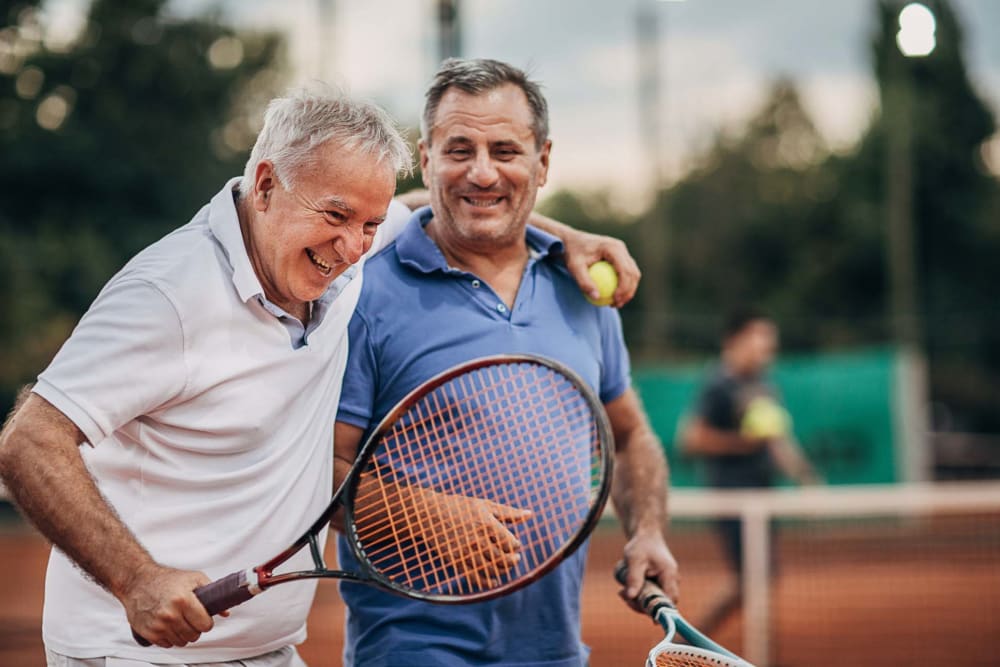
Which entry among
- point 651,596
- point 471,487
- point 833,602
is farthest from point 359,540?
point 833,602

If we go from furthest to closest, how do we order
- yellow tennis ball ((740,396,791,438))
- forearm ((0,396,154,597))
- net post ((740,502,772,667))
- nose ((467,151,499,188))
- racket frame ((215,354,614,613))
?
yellow tennis ball ((740,396,791,438)) → net post ((740,502,772,667)) → nose ((467,151,499,188)) → racket frame ((215,354,614,613)) → forearm ((0,396,154,597))

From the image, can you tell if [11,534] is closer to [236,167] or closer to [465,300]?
[236,167]

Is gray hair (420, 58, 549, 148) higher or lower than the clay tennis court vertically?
higher

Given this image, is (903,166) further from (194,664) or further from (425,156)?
(194,664)

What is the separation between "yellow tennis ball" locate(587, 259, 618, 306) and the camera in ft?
9.31

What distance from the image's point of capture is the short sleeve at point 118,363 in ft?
6.85

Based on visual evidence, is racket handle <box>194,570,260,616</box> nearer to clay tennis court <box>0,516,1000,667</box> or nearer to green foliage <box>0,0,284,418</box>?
clay tennis court <box>0,516,1000,667</box>

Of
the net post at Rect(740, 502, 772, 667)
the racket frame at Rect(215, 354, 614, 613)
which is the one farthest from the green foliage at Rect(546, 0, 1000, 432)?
the racket frame at Rect(215, 354, 614, 613)

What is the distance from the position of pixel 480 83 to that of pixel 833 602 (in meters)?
8.01

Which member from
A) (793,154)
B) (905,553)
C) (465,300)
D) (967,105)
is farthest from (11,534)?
(793,154)

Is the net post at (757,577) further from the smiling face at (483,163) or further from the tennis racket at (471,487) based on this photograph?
the smiling face at (483,163)

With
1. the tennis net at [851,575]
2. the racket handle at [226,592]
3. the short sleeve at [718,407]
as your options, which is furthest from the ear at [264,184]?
the short sleeve at [718,407]

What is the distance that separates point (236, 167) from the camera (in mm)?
20922

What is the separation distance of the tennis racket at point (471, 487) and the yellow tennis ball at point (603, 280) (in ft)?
0.90
